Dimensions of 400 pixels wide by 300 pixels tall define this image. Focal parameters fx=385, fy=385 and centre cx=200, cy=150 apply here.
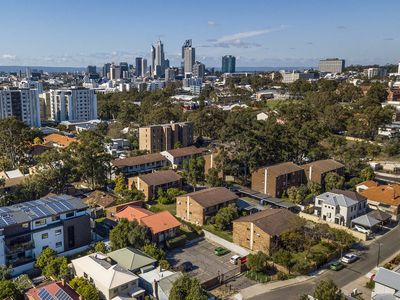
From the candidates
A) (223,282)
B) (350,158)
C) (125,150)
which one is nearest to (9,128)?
(125,150)

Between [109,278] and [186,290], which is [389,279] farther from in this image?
[109,278]

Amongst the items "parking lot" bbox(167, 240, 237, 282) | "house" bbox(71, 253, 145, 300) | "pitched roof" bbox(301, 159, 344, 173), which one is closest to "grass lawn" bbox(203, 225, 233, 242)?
"parking lot" bbox(167, 240, 237, 282)

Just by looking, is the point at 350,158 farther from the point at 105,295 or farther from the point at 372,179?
the point at 105,295

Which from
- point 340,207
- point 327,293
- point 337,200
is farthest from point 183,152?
point 327,293

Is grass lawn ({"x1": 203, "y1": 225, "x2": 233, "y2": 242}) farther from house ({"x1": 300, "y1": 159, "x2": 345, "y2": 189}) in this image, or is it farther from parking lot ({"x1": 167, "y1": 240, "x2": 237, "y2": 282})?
house ({"x1": 300, "y1": 159, "x2": 345, "y2": 189})

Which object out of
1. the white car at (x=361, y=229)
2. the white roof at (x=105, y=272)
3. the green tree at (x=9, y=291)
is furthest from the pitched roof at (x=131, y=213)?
the white car at (x=361, y=229)

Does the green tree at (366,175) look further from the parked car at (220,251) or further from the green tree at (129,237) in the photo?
the green tree at (129,237)
